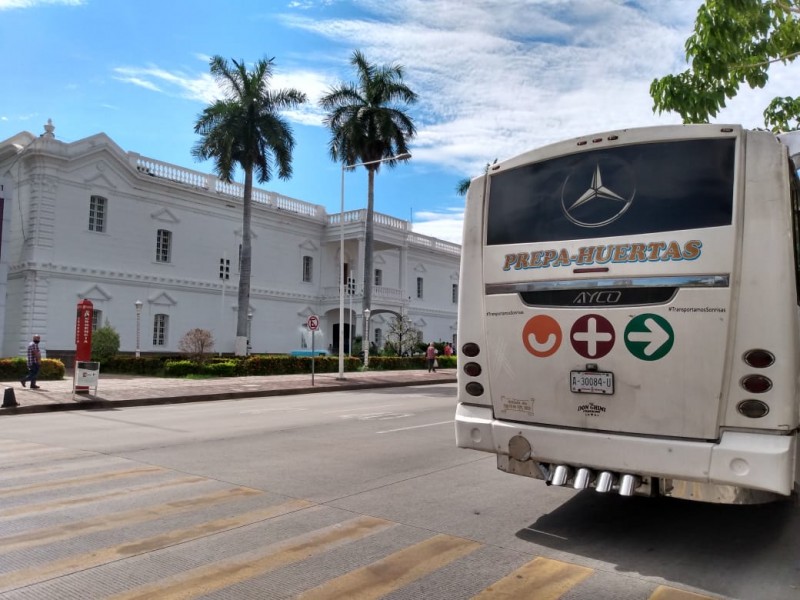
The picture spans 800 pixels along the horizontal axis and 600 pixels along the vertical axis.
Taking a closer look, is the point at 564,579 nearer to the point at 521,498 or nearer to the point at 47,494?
the point at 521,498

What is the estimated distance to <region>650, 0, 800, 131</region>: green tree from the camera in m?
8.02

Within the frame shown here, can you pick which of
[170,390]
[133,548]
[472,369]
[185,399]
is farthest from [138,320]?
[472,369]

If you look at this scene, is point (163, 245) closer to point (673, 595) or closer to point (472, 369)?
point (472, 369)

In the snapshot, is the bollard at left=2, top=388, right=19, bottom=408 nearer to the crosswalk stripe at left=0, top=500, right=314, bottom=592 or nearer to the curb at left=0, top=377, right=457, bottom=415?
the curb at left=0, top=377, right=457, bottom=415

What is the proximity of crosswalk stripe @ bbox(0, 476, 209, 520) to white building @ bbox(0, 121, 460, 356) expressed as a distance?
26.5 m

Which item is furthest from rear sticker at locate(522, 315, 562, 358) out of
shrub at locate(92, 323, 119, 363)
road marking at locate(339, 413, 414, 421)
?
shrub at locate(92, 323, 119, 363)

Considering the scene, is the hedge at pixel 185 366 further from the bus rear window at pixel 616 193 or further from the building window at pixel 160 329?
the bus rear window at pixel 616 193

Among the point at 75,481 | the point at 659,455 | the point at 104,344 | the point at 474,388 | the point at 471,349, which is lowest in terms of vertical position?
the point at 75,481

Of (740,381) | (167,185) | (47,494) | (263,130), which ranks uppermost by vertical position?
(263,130)

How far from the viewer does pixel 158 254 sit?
3600cm

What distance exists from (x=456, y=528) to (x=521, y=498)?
1.32 metres

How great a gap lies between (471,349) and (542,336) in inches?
29.4

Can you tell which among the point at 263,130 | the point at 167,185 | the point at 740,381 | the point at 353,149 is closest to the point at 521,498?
the point at 740,381

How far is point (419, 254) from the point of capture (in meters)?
53.3
